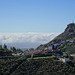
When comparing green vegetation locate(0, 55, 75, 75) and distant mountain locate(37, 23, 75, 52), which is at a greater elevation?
distant mountain locate(37, 23, 75, 52)

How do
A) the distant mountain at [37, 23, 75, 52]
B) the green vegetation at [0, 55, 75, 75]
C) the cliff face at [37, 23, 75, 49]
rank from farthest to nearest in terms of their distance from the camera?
1. the cliff face at [37, 23, 75, 49]
2. the distant mountain at [37, 23, 75, 52]
3. the green vegetation at [0, 55, 75, 75]

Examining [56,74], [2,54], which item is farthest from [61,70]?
[2,54]

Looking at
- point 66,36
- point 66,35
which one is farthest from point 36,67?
point 66,35

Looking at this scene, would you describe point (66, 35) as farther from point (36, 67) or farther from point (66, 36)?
point (36, 67)

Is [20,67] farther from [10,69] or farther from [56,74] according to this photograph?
[56,74]

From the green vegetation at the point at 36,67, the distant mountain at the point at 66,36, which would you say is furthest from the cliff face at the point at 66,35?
the green vegetation at the point at 36,67

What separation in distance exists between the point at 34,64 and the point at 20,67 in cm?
594

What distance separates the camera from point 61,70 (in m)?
71.4

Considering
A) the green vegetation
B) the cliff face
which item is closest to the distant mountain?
the cliff face

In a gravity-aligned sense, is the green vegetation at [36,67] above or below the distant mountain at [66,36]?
below

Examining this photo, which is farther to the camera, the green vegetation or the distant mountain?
the distant mountain

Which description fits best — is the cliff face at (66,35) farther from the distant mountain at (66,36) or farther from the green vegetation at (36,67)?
the green vegetation at (36,67)

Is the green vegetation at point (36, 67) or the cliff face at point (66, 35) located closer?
the green vegetation at point (36, 67)

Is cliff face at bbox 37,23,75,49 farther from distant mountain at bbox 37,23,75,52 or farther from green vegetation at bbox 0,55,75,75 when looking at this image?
green vegetation at bbox 0,55,75,75
